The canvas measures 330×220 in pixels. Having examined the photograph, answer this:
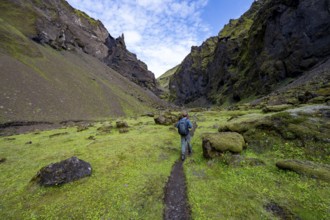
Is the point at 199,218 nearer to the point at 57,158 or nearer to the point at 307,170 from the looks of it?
the point at 307,170

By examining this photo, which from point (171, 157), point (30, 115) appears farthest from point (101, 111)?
point (171, 157)

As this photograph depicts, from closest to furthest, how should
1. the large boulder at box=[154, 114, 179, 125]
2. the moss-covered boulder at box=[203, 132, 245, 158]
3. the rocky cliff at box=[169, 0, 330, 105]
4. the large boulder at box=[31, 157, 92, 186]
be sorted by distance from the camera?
the large boulder at box=[31, 157, 92, 186]
the moss-covered boulder at box=[203, 132, 245, 158]
the large boulder at box=[154, 114, 179, 125]
the rocky cliff at box=[169, 0, 330, 105]

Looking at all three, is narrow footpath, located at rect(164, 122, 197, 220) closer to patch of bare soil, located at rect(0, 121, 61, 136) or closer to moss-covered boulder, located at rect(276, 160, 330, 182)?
moss-covered boulder, located at rect(276, 160, 330, 182)

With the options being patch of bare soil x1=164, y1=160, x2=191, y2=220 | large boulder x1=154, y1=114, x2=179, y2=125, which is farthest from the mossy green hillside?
large boulder x1=154, y1=114, x2=179, y2=125

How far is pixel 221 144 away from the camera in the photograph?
51.9 feet

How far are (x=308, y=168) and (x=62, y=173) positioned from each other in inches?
650

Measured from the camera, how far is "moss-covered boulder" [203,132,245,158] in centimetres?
1559

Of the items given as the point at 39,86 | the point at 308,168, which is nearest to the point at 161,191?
the point at 308,168

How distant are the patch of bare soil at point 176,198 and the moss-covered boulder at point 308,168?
6.78 meters

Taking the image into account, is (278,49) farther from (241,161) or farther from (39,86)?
(39,86)

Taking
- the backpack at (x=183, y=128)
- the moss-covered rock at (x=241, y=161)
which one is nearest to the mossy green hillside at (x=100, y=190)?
the backpack at (x=183, y=128)

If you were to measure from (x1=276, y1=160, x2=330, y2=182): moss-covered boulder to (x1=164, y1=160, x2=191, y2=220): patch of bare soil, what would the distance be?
678 centimetres

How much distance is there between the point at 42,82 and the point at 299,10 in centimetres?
12446

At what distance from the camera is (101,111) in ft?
271
